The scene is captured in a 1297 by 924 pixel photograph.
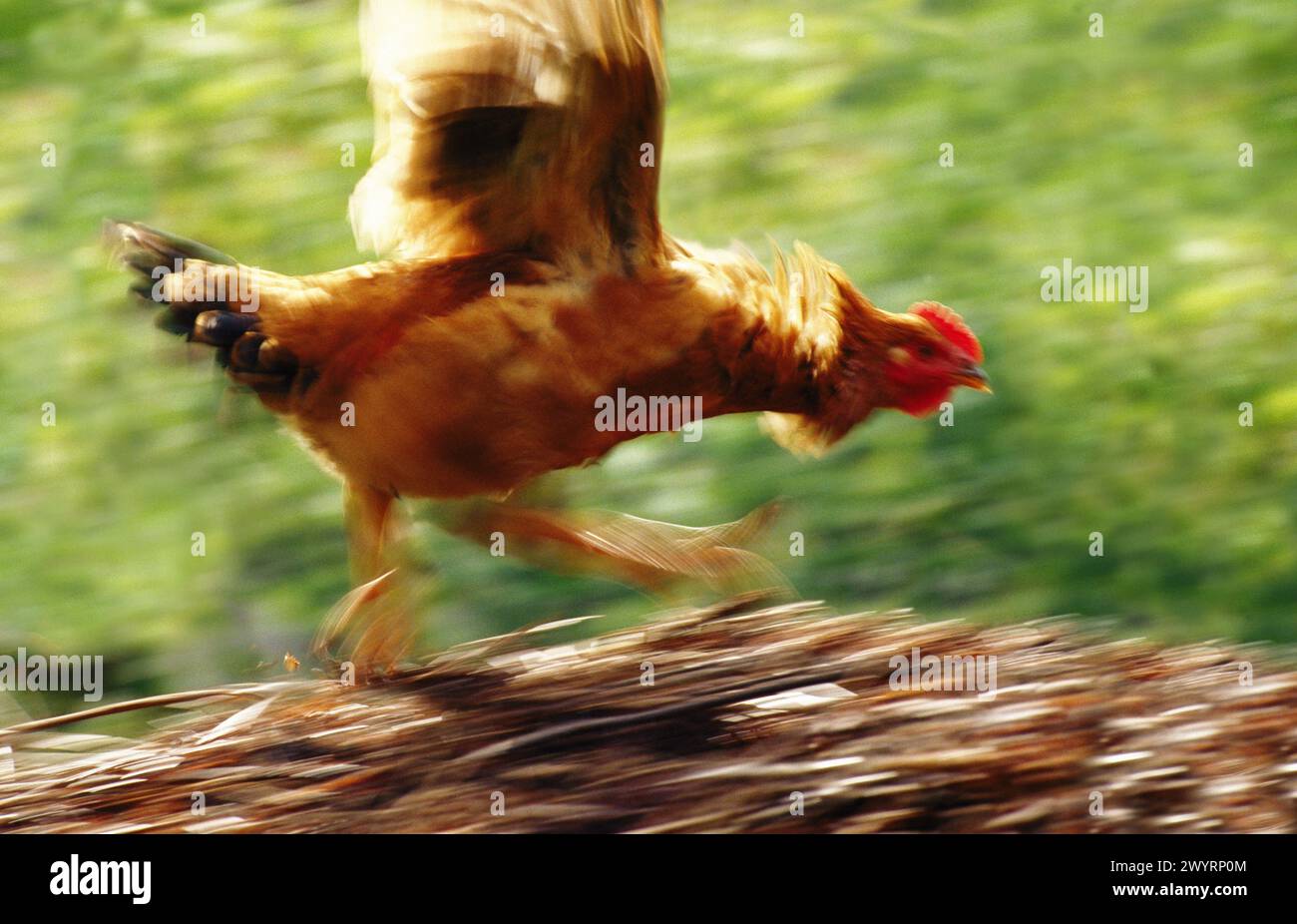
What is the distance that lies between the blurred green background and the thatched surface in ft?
1.55

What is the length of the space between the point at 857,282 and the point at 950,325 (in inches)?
12.8

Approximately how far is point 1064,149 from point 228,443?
2326 millimetres

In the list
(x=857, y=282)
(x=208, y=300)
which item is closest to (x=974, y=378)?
(x=857, y=282)

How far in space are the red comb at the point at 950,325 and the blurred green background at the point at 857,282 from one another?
0.24 metres

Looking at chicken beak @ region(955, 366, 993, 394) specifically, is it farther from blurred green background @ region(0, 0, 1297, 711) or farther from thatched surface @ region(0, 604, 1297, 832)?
thatched surface @ region(0, 604, 1297, 832)

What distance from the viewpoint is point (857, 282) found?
12.8 feet

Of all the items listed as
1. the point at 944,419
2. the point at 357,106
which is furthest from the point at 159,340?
the point at 944,419

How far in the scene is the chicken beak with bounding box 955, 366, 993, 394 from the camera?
3.65m

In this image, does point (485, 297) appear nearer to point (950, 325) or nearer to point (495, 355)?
point (495, 355)

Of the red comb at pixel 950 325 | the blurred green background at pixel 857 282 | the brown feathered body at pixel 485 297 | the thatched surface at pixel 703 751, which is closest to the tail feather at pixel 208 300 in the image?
the brown feathered body at pixel 485 297

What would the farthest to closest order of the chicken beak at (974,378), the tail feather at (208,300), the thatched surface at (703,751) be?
the chicken beak at (974,378)
the tail feather at (208,300)
the thatched surface at (703,751)

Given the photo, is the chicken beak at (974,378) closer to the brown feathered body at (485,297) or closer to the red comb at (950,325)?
the red comb at (950,325)

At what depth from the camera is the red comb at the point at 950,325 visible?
3.66 metres

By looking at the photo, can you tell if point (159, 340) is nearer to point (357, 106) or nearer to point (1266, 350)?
point (357, 106)
